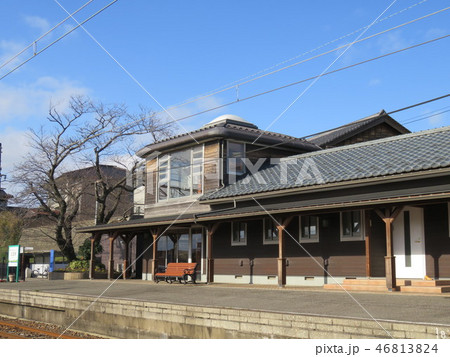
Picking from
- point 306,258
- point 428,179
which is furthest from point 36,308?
point 428,179

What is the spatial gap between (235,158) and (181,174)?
2712 mm

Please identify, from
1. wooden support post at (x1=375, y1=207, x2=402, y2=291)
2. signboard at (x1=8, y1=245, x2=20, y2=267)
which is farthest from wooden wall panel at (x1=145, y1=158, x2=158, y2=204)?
wooden support post at (x1=375, y1=207, x2=402, y2=291)

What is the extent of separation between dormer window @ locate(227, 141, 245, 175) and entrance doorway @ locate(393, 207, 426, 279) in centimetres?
828

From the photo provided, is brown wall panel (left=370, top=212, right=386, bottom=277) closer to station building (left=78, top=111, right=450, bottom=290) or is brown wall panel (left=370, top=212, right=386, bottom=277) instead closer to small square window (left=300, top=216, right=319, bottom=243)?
station building (left=78, top=111, right=450, bottom=290)

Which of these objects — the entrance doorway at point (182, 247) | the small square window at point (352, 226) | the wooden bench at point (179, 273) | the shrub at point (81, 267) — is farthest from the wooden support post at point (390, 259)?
the shrub at point (81, 267)

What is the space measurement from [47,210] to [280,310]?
26.6 m

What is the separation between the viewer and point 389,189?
Result: 1598cm

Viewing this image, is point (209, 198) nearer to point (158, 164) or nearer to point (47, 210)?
point (158, 164)

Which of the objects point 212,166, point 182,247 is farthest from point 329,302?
point 182,247

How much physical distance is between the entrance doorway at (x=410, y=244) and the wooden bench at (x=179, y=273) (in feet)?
24.7

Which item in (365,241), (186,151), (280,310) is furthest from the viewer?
(186,151)

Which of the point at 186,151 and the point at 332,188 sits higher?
the point at 186,151

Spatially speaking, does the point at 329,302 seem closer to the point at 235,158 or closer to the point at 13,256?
the point at 235,158

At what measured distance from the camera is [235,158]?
22.9 meters
